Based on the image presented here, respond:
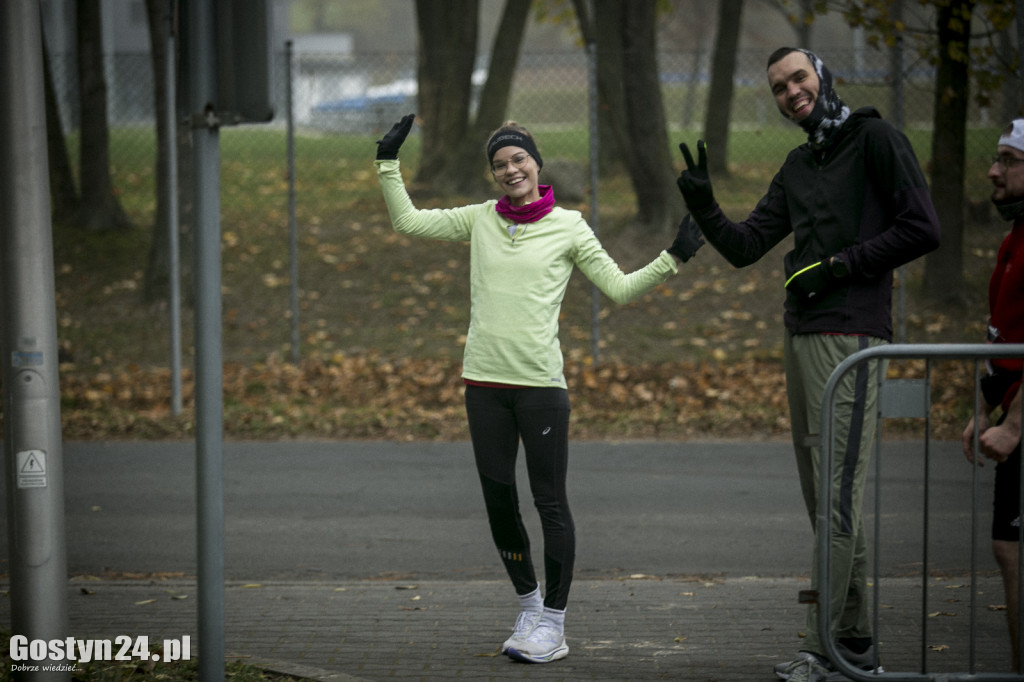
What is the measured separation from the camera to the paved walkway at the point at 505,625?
4.59 meters

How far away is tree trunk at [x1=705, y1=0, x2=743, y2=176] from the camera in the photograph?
15602 millimetres

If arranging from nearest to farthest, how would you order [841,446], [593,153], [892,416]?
[892,416], [841,446], [593,153]

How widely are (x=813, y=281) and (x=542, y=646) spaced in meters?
1.76

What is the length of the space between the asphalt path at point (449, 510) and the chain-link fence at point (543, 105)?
4105 mm

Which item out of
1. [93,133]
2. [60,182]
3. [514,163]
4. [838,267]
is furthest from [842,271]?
[60,182]

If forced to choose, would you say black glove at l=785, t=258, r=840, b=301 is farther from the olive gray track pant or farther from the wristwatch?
the olive gray track pant

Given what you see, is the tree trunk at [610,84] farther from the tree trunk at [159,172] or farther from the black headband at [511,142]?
the black headband at [511,142]

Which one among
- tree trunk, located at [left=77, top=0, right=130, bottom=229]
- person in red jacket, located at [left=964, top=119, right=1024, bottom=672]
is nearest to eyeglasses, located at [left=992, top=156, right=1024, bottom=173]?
person in red jacket, located at [left=964, top=119, right=1024, bottom=672]

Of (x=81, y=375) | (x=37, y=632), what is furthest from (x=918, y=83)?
(x=37, y=632)

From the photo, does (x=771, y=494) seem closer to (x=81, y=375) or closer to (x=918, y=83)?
(x=918, y=83)

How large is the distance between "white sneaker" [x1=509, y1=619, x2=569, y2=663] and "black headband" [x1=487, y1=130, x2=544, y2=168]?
1.86m

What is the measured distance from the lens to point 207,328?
3434mm

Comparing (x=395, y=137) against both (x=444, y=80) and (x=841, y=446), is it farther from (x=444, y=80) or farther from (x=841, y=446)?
(x=444, y=80)

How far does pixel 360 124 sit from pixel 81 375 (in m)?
4.47
